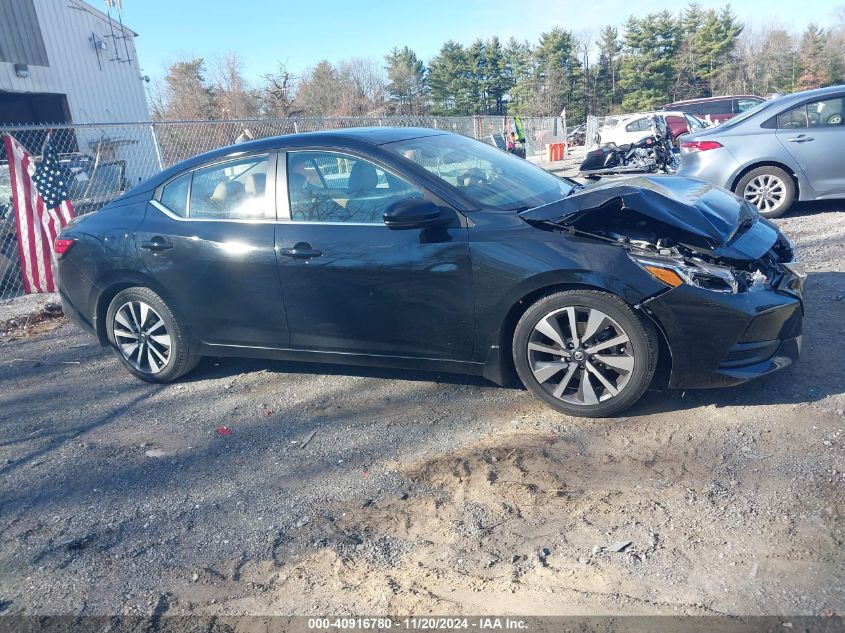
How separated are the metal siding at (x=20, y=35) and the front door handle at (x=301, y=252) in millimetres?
20729

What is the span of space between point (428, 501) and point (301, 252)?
1.81 meters

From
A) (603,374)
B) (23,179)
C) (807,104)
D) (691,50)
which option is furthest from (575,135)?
(603,374)

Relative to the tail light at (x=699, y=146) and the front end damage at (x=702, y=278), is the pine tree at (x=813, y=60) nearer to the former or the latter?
the tail light at (x=699, y=146)

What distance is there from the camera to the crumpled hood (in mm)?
3646

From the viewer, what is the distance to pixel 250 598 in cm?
263

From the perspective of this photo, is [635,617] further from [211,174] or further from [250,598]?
[211,174]

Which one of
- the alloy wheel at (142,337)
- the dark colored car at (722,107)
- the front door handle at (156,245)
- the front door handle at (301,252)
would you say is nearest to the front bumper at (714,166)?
the front door handle at (301,252)

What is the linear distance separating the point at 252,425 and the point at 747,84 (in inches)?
2567

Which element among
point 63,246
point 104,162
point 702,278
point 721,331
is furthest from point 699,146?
point 104,162

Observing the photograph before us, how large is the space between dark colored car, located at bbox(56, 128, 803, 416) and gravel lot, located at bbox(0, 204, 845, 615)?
12.6 inches

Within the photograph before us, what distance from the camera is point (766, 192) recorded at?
26.8ft

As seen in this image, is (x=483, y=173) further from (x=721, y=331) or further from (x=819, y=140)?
(x=819, y=140)

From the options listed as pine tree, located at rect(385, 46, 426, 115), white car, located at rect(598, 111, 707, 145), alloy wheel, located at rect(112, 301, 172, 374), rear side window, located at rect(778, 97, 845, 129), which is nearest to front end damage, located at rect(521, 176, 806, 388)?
alloy wheel, located at rect(112, 301, 172, 374)

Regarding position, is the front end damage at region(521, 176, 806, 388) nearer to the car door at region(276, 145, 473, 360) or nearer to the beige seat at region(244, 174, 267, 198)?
the car door at region(276, 145, 473, 360)
